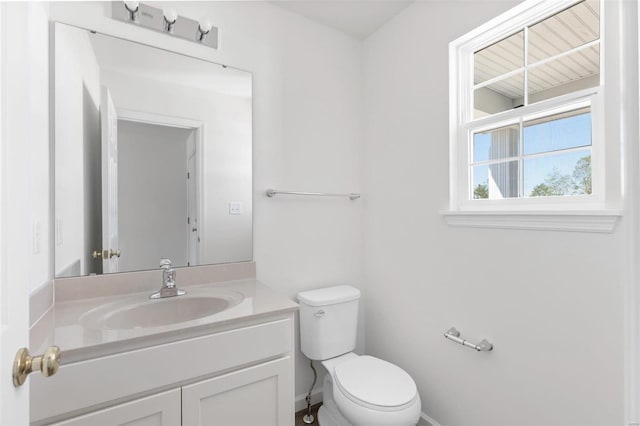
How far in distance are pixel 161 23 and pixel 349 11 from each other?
1.06m

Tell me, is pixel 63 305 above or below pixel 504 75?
below

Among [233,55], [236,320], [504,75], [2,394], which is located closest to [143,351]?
[236,320]

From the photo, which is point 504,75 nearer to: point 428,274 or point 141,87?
point 428,274

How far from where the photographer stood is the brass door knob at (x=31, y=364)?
53 centimetres

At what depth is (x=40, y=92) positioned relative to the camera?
1.11m

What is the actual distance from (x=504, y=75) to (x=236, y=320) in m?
1.60

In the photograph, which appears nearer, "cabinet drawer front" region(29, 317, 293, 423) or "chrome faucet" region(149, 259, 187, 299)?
"cabinet drawer front" region(29, 317, 293, 423)

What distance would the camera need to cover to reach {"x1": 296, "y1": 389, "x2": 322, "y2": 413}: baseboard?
1830 millimetres

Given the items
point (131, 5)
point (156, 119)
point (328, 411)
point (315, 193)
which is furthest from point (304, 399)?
point (131, 5)

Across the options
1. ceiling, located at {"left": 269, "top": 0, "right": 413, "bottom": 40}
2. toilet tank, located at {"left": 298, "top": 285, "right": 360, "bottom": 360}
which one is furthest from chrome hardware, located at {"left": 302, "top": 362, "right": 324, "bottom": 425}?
ceiling, located at {"left": 269, "top": 0, "right": 413, "bottom": 40}

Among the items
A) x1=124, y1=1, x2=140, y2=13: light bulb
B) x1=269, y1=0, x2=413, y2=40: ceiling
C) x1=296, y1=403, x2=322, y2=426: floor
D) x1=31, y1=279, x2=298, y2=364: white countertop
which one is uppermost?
x1=269, y1=0, x2=413, y2=40: ceiling

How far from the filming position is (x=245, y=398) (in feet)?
3.68

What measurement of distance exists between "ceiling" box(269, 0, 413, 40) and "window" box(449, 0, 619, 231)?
525mm

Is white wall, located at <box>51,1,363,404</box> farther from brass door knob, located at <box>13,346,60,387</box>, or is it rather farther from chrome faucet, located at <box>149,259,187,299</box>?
brass door knob, located at <box>13,346,60,387</box>
